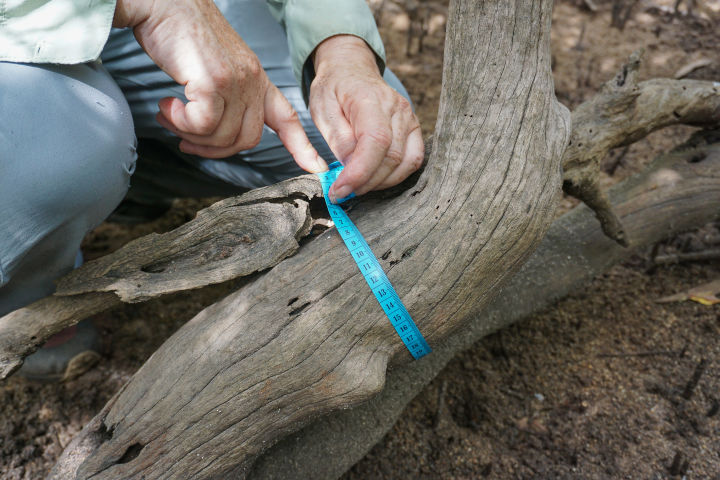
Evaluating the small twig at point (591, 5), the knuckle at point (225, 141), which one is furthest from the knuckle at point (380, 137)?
the small twig at point (591, 5)

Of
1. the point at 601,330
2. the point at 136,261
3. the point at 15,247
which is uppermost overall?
the point at 15,247

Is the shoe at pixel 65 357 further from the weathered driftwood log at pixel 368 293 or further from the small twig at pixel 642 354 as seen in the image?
the small twig at pixel 642 354

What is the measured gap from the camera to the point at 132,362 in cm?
227

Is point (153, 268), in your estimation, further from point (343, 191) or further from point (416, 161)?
point (416, 161)

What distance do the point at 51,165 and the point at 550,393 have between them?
1.97 meters

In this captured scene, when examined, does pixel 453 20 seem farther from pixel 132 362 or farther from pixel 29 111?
pixel 132 362

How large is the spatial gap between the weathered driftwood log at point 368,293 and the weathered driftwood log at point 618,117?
0.27 metres

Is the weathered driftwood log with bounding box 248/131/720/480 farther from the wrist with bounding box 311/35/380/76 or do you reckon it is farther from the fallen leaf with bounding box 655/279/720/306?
the wrist with bounding box 311/35/380/76

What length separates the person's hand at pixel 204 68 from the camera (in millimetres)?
1506

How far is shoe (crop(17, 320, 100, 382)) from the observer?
2041 millimetres

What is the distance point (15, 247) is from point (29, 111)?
0.35 m

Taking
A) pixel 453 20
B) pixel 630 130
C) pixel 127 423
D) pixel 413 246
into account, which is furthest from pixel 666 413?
pixel 127 423

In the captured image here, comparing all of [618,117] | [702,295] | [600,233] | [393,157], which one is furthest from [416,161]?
[702,295]

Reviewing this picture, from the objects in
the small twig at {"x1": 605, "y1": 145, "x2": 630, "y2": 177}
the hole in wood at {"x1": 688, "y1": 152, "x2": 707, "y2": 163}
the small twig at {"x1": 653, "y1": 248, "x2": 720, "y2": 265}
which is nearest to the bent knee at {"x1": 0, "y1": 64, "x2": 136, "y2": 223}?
the hole in wood at {"x1": 688, "y1": 152, "x2": 707, "y2": 163}
